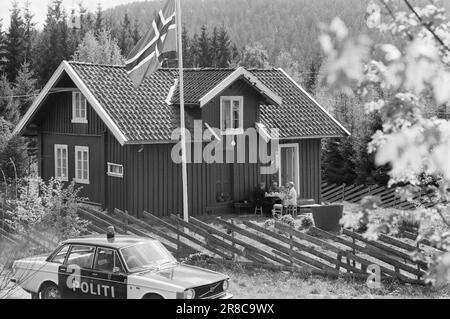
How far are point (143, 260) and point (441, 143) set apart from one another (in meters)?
7.61

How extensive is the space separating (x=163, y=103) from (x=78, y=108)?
3.32m

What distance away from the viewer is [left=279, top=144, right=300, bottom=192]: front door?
85.0 ft

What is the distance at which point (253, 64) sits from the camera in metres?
80.5

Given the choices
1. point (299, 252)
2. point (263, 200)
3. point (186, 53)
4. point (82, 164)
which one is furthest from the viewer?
point (186, 53)

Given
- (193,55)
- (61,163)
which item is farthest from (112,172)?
(193,55)

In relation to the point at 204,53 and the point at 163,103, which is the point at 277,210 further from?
the point at 204,53

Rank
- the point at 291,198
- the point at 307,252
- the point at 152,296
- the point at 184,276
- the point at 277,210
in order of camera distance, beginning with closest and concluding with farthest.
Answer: the point at 152,296 < the point at 184,276 < the point at 307,252 < the point at 291,198 < the point at 277,210

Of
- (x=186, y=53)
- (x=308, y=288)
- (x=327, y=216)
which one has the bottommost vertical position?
(x=308, y=288)

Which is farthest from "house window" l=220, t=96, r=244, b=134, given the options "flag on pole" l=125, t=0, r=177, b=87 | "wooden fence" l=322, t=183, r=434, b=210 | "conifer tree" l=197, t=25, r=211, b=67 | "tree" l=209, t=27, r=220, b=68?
"conifer tree" l=197, t=25, r=211, b=67

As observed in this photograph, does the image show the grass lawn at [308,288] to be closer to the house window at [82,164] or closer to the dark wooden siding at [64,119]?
the dark wooden siding at [64,119]

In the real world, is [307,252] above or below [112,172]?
below

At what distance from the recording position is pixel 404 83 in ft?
13.6

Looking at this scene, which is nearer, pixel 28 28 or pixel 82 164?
pixel 82 164
